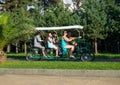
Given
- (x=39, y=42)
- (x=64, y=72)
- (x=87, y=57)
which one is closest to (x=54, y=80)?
(x=64, y=72)

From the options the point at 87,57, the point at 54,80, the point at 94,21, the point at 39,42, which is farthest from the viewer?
the point at 94,21

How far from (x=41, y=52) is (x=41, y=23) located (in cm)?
2039

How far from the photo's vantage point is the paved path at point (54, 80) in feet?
33.6

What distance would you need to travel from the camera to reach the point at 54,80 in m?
10.8

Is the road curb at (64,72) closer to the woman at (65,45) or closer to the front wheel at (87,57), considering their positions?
the woman at (65,45)

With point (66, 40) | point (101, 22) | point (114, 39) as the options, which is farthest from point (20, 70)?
point (114, 39)

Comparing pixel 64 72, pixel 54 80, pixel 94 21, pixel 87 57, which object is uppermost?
pixel 94 21

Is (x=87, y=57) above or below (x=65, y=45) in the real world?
below

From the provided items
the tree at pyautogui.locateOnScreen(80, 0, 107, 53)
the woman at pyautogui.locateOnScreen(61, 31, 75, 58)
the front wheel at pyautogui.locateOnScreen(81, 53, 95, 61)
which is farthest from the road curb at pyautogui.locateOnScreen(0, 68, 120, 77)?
the tree at pyautogui.locateOnScreen(80, 0, 107, 53)

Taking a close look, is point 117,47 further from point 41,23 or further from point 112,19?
point 41,23

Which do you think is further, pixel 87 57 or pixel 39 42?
pixel 39 42

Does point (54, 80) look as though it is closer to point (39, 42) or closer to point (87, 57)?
point (87, 57)

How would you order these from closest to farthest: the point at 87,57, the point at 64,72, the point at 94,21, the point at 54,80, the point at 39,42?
the point at 54,80
the point at 64,72
the point at 87,57
the point at 39,42
the point at 94,21

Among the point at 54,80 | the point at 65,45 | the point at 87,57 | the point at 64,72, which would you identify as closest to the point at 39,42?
the point at 65,45
